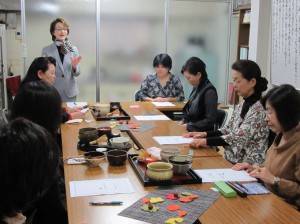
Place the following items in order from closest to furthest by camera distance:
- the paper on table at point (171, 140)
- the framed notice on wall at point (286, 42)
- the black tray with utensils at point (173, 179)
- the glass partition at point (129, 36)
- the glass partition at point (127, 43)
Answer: the black tray with utensils at point (173, 179)
the paper on table at point (171, 140)
the framed notice on wall at point (286, 42)
the glass partition at point (129, 36)
the glass partition at point (127, 43)

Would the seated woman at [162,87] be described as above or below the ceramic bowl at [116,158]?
above

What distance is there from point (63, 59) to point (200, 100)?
1.94m

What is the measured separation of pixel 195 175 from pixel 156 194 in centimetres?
30

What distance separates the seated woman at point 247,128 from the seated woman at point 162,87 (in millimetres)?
1917

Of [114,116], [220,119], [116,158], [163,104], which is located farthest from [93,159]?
[163,104]

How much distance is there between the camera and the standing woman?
4.45m

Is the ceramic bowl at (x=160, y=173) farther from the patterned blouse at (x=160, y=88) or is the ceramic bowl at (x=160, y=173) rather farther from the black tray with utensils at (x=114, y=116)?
the patterned blouse at (x=160, y=88)

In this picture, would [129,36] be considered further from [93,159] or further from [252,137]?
[93,159]

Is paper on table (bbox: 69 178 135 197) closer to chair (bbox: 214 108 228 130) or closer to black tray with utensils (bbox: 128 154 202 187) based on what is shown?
black tray with utensils (bbox: 128 154 202 187)

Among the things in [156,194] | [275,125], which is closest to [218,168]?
[275,125]

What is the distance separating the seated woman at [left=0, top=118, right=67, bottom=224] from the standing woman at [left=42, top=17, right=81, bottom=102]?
340 centimetres

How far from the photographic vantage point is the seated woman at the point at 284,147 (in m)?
1.93

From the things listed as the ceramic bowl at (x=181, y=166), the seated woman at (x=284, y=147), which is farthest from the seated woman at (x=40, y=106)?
the seated woman at (x=284, y=147)

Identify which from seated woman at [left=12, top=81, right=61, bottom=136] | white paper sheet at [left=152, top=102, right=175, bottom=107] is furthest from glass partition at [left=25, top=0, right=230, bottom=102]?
seated woman at [left=12, top=81, right=61, bottom=136]
